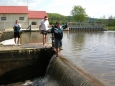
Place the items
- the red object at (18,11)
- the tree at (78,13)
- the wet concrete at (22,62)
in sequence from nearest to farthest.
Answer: the wet concrete at (22,62) → the red object at (18,11) → the tree at (78,13)

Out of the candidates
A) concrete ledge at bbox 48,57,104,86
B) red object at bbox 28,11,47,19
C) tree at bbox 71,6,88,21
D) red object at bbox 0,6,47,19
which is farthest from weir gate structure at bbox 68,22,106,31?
concrete ledge at bbox 48,57,104,86

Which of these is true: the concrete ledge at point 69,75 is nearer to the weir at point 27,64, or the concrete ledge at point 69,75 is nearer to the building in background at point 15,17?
the weir at point 27,64

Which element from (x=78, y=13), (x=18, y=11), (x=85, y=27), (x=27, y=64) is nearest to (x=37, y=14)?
(x=18, y=11)

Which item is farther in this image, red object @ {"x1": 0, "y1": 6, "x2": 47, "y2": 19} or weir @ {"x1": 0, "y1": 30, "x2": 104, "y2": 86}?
red object @ {"x1": 0, "y1": 6, "x2": 47, "y2": 19}

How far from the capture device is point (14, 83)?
11.4 metres

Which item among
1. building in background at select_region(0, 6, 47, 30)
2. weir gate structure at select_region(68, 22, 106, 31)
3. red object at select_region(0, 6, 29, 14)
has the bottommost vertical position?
weir gate structure at select_region(68, 22, 106, 31)

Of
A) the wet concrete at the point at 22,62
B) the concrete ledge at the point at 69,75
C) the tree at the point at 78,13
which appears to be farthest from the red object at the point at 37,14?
the concrete ledge at the point at 69,75

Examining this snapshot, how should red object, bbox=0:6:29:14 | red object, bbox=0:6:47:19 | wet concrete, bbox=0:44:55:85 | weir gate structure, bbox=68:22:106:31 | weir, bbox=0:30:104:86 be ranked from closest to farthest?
weir, bbox=0:30:104:86 < wet concrete, bbox=0:44:55:85 < red object, bbox=0:6:47:19 < red object, bbox=0:6:29:14 < weir gate structure, bbox=68:22:106:31

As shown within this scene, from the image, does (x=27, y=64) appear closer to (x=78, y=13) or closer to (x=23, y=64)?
(x=23, y=64)

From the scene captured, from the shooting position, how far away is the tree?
77.0 meters

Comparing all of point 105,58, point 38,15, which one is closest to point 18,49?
point 105,58

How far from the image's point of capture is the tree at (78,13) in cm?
7700

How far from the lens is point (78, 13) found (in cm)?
7912

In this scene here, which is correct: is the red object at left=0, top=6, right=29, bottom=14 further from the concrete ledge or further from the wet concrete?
the concrete ledge
